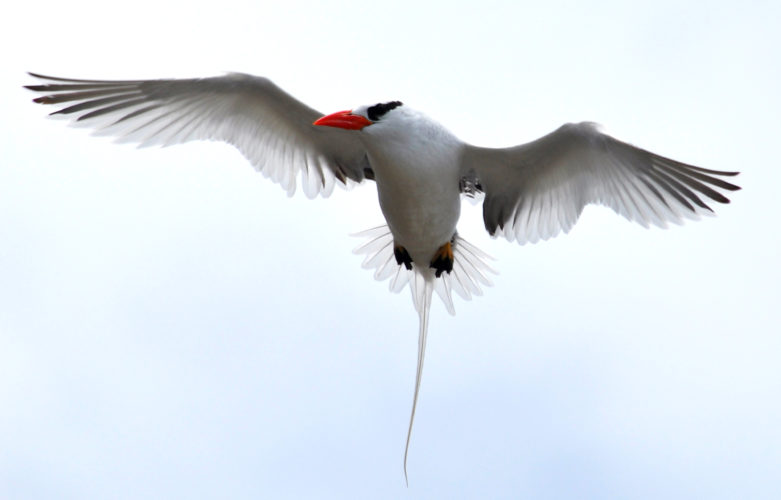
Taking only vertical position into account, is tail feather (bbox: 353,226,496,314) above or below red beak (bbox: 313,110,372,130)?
below

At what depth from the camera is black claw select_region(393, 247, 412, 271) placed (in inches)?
310

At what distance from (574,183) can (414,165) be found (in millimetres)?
1445

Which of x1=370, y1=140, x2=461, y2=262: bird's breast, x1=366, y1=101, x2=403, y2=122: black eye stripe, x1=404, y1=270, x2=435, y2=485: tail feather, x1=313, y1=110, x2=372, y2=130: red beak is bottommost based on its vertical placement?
x1=404, y1=270, x2=435, y2=485: tail feather

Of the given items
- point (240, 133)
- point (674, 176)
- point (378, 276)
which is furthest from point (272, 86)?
point (674, 176)

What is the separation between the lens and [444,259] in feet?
25.9

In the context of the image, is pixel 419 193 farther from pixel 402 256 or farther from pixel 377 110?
pixel 402 256

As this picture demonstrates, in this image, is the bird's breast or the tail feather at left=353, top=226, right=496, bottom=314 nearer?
the bird's breast

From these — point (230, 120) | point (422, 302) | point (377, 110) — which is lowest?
point (422, 302)

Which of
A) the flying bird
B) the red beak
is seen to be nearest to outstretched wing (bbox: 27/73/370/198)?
the flying bird

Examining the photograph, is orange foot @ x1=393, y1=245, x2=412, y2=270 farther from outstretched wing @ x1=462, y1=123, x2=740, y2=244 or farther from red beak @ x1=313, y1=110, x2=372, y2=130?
red beak @ x1=313, y1=110, x2=372, y2=130

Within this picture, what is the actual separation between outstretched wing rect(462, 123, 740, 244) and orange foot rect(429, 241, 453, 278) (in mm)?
515

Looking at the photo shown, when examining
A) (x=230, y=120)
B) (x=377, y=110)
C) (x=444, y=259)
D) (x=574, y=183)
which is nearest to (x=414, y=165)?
(x=377, y=110)

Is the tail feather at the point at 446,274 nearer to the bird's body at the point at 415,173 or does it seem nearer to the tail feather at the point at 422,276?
the tail feather at the point at 422,276

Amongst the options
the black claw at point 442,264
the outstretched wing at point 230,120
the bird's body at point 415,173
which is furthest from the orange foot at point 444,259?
→ the outstretched wing at point 230,120
